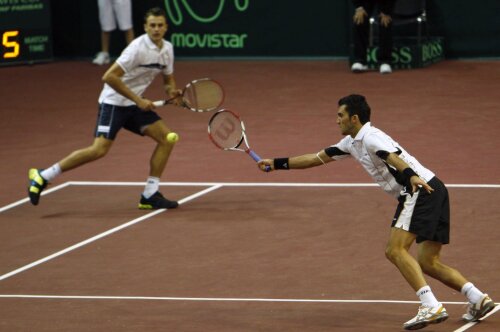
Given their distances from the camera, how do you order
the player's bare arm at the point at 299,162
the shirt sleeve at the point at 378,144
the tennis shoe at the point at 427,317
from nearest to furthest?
1. the tennis shoe at the point at 427,317
2. the shirt sleeve at the point at 378,144
3. the player's bare arm at the point at 299,162

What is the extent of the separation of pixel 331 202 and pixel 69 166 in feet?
8.48

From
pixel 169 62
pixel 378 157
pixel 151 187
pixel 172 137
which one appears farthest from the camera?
pixel 169 62

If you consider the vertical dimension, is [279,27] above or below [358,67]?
above

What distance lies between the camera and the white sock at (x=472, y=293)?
9234 millimetres

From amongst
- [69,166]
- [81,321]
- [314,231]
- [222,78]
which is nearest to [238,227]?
[314,231]

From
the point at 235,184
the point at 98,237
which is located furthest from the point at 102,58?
the point at 98,237

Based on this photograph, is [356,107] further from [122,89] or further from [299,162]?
[122,89]

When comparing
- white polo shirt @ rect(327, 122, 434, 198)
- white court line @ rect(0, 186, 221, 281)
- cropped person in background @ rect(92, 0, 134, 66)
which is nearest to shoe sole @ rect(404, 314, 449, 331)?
white polo shirt @ rect(327, 122, 434, 198)

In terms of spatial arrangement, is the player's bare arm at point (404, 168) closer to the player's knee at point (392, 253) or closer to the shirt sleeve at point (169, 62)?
the player's knee at point (392, 253)

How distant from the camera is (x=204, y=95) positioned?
1348 centimetres

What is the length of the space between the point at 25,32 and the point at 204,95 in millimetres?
9985

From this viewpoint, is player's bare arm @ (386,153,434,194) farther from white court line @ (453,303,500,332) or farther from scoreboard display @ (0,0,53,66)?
scoreboard display @ (0,0,53,66)

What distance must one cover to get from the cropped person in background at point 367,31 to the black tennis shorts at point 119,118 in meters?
7.84

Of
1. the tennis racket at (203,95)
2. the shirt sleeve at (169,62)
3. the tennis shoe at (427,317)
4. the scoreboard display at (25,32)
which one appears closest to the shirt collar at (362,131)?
the tennis shoe at (427,317)
